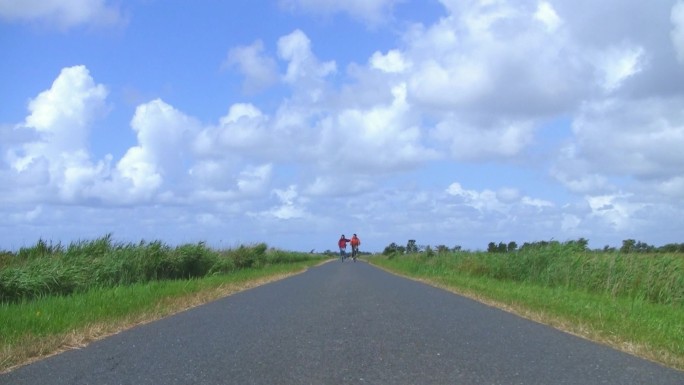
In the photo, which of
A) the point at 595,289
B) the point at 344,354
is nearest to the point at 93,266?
the point at 344,354

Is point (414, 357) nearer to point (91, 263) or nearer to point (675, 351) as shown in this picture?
point (675, 351)

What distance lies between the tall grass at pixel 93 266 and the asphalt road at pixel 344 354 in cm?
543

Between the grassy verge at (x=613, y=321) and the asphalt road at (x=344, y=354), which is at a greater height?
the grassy verge at (x=613, y=321)

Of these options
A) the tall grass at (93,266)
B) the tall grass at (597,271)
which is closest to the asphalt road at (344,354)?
the tall grass at (93,266)

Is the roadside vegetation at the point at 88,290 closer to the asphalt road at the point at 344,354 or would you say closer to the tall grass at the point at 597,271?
the asphalt road at the point at 344,354

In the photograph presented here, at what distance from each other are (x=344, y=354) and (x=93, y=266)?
12.8 metres

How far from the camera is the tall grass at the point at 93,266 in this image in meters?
14.6

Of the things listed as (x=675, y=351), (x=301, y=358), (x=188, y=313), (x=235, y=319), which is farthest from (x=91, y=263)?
(x=675, y=351)

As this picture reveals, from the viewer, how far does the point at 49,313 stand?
1051 centimetres

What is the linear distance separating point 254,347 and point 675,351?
18.2 feet

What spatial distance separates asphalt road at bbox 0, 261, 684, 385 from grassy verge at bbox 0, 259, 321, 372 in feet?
1.44

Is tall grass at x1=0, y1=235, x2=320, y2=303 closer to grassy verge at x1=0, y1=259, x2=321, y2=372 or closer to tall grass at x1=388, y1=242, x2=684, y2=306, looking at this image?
grassy verge at x1=0, y1=259, x2=321, y2=372

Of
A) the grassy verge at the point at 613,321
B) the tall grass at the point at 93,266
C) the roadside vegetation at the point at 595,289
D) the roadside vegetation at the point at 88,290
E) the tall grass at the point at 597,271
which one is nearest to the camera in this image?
the grassy verge at the point at 613,321

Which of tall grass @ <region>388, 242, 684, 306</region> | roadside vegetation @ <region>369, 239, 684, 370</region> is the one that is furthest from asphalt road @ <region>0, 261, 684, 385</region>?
tall grass @ <region>388, 242, 684, 306</region>
